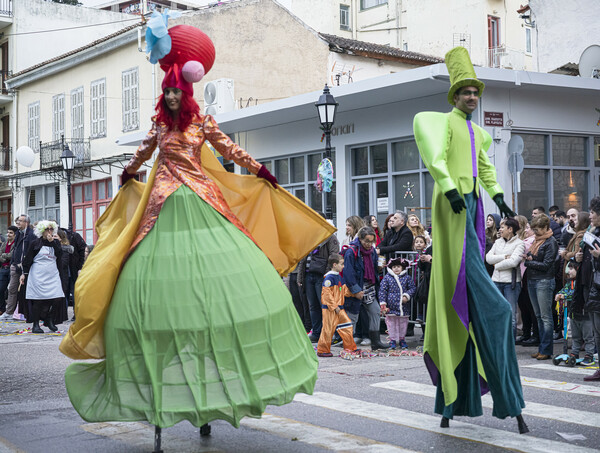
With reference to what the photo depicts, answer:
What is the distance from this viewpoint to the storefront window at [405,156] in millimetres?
17844

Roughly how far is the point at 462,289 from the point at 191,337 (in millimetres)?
1847

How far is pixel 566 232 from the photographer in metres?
11.0

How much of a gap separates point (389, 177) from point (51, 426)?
43.1ft

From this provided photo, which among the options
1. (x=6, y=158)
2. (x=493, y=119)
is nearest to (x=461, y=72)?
(x=493, y=119)

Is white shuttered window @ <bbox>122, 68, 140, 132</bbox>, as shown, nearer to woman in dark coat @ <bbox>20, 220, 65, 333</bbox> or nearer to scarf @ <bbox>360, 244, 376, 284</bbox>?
woman in dark coat @ <bbox>20, 220, 65, 333</bbox>

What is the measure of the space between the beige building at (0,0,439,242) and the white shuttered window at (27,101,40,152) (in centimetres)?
224

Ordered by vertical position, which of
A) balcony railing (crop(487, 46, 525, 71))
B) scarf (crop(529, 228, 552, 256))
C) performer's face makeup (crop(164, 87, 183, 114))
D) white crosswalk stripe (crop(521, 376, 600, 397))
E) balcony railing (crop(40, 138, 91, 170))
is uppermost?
balcony railing (crop(487, 46, 525, 71))

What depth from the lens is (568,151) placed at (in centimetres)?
1755

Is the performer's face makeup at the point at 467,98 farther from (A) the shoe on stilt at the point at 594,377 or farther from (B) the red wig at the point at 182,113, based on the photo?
(A) the shoe on stilt at the point at 594,377

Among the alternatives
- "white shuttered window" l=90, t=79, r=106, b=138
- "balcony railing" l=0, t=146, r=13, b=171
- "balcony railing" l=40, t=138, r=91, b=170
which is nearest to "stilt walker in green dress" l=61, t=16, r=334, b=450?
"balcony railing" l=40, t=138, r=91, b=170

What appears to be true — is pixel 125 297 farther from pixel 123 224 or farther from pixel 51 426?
pixel 51 426

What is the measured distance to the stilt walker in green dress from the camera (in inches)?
188

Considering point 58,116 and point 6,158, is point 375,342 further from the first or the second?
point 6,158

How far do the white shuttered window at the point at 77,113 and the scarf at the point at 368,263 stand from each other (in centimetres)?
2294
